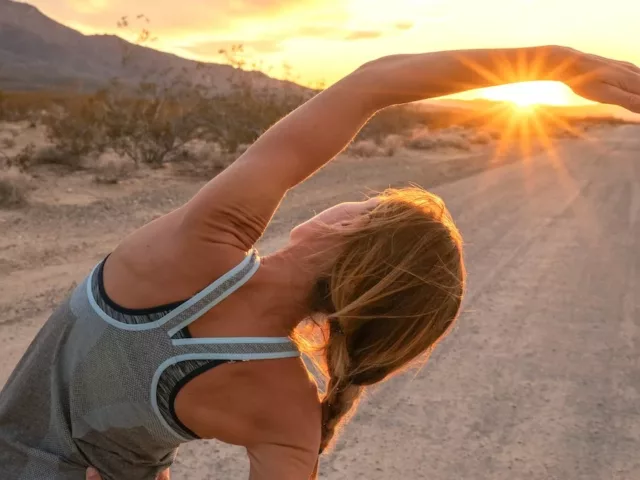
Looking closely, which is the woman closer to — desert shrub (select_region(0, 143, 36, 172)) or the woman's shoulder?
the woman's shoulder

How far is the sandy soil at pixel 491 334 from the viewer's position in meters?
3.74

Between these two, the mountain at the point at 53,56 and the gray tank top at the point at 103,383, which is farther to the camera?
the mountain at the point at 53,56

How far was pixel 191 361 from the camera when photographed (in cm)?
130

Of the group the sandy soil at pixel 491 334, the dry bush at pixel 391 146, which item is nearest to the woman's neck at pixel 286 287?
the sandy soil at pixel 491 334

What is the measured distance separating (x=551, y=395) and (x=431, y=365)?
0.81m

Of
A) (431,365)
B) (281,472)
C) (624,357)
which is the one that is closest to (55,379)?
(281,472)

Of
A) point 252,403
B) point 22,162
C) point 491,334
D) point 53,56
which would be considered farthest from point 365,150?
point 53,56

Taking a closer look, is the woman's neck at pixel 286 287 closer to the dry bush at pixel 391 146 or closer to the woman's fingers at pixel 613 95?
the woman's fingers at pixel 613 95

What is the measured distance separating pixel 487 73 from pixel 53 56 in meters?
129

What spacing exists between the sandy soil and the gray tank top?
2134 mm

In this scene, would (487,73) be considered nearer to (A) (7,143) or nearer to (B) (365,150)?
(A) (7,143)

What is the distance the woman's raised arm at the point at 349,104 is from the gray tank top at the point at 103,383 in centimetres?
11

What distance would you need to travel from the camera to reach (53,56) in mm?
118188

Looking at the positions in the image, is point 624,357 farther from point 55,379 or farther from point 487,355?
point 55,379
